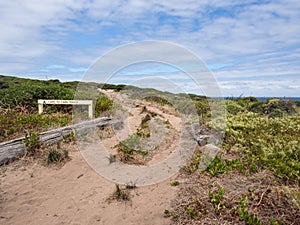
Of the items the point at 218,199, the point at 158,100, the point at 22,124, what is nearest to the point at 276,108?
the point at 158,100

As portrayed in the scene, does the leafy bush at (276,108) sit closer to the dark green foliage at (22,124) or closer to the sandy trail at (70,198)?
the sandy trail at (70,198)

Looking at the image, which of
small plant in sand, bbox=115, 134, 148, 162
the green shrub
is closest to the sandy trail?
small plant in sand, bbox=115, 134, 148, 162

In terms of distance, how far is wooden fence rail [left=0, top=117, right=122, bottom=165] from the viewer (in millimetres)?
5340

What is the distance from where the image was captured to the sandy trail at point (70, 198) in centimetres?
359

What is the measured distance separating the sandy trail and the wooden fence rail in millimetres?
231

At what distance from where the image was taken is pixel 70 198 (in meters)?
4.14

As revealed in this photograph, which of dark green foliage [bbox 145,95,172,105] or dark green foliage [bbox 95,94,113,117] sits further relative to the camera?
dark green foliage [bbox 145,95,172,105]

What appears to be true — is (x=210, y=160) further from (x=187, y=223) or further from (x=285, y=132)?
(x=285, y=132)

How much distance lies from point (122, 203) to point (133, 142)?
8.11 ft

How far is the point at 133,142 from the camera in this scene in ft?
20.6

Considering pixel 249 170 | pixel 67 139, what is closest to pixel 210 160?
pixel 249 170

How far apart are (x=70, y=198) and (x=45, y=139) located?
2423mm

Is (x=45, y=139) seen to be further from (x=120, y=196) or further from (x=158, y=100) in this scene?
(x=158, y=100)

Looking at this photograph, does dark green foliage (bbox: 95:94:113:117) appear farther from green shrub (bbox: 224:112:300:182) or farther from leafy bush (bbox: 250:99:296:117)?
leafy bush (bbox: 250:99:296:117)
